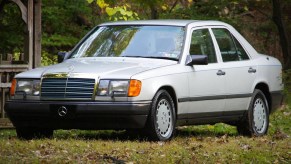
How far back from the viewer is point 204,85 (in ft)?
42.7

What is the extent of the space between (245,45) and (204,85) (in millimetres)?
1692

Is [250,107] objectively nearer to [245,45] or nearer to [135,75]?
[245,45]

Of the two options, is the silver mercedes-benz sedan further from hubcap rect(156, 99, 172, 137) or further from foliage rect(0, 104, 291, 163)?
foliage rect(0, 104, 291, 163)

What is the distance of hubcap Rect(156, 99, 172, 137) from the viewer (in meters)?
11.9

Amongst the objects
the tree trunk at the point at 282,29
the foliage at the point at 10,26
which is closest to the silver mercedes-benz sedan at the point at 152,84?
the foliage at the point at 10,26

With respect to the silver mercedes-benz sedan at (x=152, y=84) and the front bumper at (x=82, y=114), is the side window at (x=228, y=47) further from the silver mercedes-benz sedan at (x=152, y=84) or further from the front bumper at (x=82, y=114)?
the front bumper at (x=82, y=114)

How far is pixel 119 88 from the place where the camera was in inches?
453

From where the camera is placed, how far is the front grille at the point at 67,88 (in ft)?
38.1

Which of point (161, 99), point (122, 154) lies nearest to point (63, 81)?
point (161, 99)

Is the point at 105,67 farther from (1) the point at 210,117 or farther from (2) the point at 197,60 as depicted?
(1) the point at 210,117

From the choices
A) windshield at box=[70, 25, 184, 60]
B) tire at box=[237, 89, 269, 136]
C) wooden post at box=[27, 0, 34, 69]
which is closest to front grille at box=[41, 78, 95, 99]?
windshield at box=[70, 25, 184, 60]

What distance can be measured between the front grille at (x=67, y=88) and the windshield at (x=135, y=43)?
1.31m

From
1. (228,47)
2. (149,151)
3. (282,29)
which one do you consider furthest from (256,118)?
(282,29)

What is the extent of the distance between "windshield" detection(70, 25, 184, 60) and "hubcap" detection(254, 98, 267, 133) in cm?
195
